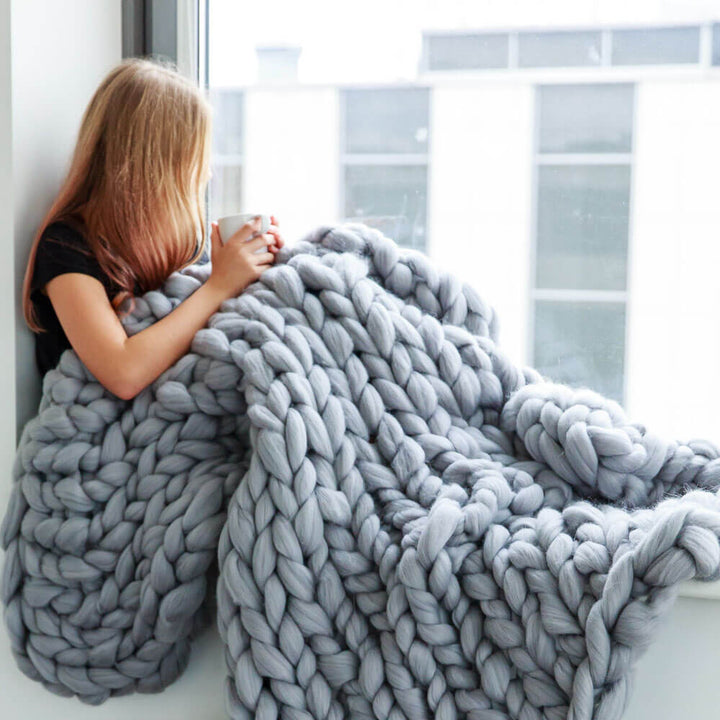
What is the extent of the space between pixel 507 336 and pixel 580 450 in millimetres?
358

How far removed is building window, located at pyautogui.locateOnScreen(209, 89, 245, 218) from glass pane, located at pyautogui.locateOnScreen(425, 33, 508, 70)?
0.30 metres

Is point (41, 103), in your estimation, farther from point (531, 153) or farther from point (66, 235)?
point (531, 153)

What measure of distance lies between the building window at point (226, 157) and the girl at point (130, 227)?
193 millimetres

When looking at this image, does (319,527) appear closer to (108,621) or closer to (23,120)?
(108,621)

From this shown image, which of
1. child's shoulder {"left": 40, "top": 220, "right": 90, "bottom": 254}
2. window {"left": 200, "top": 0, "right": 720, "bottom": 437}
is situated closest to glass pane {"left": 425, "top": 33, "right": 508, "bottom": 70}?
window {"left": 200, "top": 0, "right": 720, "bottom": 437}

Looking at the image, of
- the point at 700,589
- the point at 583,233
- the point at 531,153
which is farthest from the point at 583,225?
the point at 700,589

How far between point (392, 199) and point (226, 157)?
0.27 m

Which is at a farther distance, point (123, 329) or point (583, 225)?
point (583, 225)

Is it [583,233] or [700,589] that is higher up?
[583,233]

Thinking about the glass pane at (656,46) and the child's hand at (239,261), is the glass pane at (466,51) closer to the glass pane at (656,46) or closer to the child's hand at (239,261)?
the glass pane at (656,46)

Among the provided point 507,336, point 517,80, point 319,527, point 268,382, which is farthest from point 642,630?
point 517,80

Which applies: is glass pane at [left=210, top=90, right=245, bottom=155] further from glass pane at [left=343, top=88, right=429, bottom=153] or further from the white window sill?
the white window sill

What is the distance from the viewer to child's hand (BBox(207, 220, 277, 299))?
1038 millimetres

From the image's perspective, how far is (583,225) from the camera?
1.19 meters
